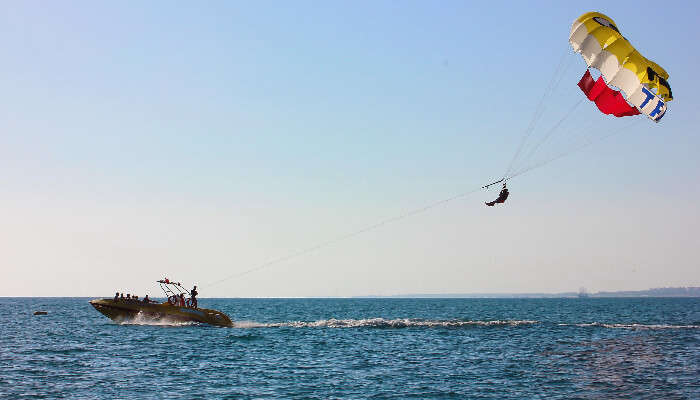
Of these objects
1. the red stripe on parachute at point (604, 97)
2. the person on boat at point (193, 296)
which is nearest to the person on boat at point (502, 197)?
the red stripe on parachute at point (604, 97)

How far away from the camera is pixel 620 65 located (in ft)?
91.6

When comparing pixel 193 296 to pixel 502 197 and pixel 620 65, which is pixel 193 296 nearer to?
pixel 502 197

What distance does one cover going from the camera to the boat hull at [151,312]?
52.3m

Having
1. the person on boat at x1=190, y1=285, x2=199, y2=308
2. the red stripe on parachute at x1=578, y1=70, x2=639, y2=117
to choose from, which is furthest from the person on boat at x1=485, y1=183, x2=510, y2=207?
the person on boat at x1=190, y1=285, x2=199, y2=308

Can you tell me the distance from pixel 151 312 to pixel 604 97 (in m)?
39.0

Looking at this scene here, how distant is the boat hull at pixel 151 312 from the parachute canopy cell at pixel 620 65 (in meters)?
36.9

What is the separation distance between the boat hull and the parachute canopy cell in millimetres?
36869

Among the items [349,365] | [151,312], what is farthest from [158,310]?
[349,365]

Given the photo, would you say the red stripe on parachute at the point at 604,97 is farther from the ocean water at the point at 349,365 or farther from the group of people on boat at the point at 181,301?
the group of people on boat at the point at 181,301

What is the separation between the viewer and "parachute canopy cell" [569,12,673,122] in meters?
27.1

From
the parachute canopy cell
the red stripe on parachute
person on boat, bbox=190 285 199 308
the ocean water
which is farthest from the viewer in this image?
person on boat, bbox=190 285 199 308

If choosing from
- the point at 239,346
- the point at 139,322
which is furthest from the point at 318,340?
the point at 139,322

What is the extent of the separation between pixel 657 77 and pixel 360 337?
95.1 ft

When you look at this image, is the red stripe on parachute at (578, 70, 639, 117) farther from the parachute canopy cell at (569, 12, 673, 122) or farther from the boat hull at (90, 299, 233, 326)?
the boat hull at (90, 299, 233, 326)
